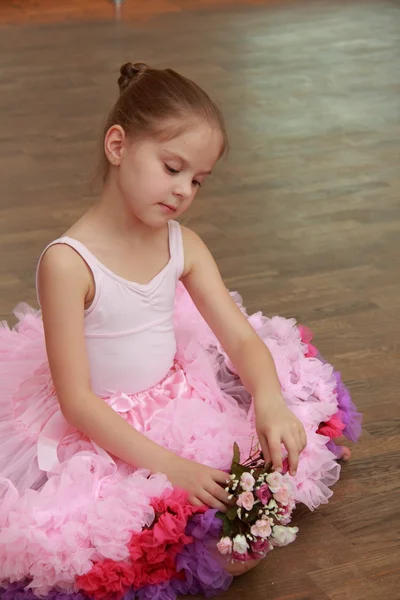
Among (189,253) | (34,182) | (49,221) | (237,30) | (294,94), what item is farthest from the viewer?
(237,30)

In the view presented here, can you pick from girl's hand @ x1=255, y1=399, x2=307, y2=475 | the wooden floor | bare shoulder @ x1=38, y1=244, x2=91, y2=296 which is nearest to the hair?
bare shoulder @ x1=38, y1=244, x2=91, y2=296

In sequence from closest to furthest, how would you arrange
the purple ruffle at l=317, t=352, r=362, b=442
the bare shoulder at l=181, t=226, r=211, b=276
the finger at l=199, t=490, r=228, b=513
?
1. the finger at l=199, t=490, r=228, b=513
2. the bare shoulder at l=181, t=226, r=211, b=276
3. the purple ruffle at l=317, t=352, r=362, b=442

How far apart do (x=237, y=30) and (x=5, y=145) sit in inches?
81.2

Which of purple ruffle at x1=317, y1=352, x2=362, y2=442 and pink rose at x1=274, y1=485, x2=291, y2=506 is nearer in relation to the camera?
pink rose at x1=274, y1=485, x2=291, y2=506

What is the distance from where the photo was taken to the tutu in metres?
1.56

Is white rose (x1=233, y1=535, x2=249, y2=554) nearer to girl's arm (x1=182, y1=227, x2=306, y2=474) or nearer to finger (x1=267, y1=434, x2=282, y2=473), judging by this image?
finger (x1=267, y1=434, x2=282, y2=473)

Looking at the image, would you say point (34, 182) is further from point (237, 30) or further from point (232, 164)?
point (237, 30)

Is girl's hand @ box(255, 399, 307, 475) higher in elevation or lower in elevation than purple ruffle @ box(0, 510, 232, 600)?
higher

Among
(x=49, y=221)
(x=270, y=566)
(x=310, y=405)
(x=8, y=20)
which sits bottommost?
(x=8, y=20)

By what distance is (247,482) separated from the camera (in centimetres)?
153

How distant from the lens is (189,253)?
183 cm

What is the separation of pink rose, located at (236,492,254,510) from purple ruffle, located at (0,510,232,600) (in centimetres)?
8

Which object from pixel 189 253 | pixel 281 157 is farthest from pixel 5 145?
pixel 189 253

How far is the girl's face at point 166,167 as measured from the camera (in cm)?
161
